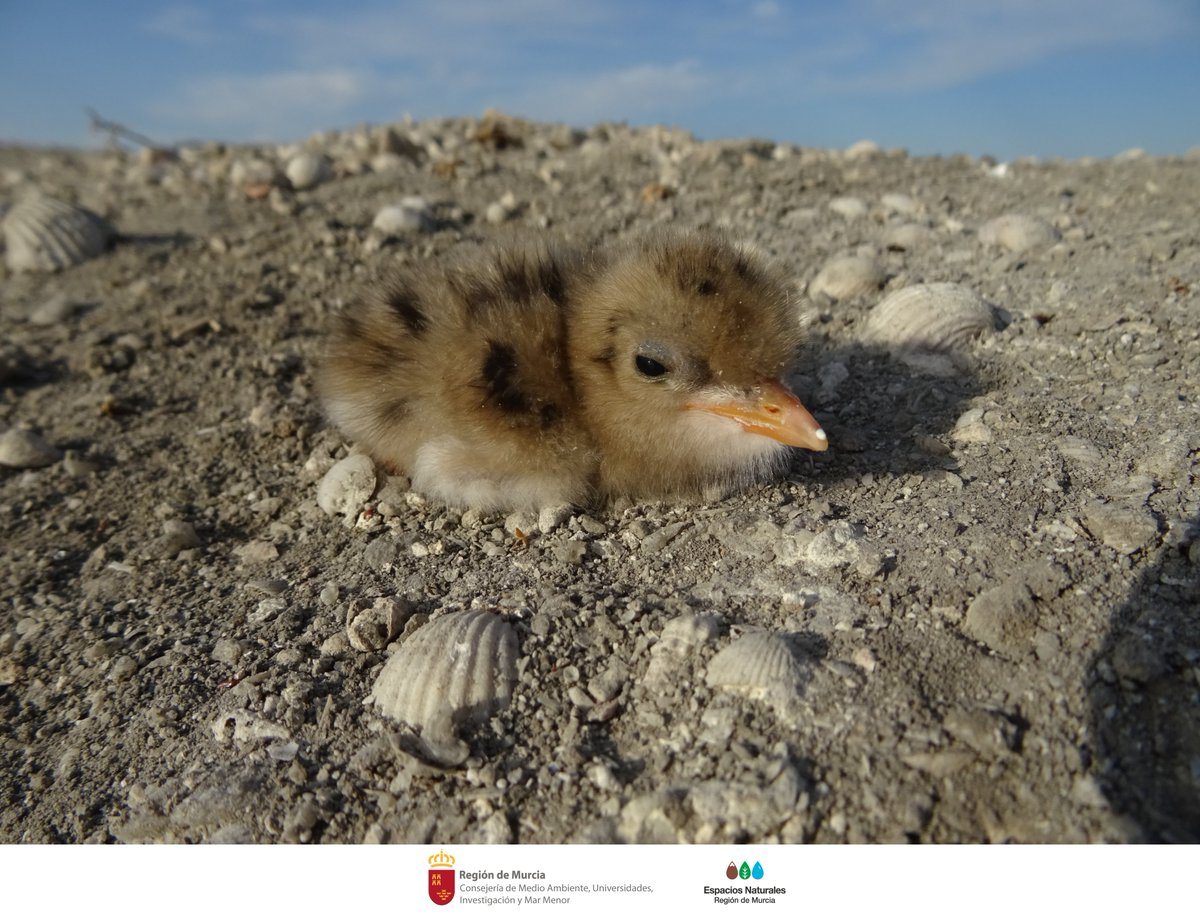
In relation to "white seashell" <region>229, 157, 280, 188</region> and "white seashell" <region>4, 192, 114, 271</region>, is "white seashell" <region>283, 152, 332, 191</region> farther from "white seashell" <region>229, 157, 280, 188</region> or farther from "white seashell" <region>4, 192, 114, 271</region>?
"white seashell" <region>4, 192, 114, 271</region>

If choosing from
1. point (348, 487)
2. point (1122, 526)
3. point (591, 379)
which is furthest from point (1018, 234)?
point (348, 487)

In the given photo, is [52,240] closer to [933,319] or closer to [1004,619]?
[933,319]

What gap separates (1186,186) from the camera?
14.7 feet

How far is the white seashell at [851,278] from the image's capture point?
11.5 feet

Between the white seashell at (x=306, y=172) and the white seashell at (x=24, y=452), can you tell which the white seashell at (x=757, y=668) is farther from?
the white seashell at (x=306, y=172)

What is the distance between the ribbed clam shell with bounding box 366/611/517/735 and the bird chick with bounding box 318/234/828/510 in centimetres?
63

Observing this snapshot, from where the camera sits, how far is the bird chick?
225 centimetres

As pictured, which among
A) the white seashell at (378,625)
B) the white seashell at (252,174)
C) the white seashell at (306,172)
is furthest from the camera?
the white seashell at (252,174)

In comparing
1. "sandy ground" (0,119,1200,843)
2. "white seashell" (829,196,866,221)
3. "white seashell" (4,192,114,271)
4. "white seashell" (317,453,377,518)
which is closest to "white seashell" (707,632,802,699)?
"sandy ground" (0,119,1200,843)
